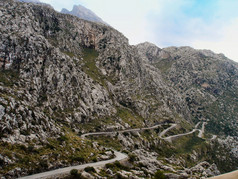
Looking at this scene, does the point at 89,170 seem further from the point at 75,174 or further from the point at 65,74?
the point at 65,74

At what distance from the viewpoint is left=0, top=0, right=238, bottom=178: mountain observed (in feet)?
152

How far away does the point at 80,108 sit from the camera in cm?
11112

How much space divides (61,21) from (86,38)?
29944mm

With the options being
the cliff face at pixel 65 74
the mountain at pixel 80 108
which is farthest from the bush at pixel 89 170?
the cliff face at pixel 65 74

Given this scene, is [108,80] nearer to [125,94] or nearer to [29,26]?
[125,94]

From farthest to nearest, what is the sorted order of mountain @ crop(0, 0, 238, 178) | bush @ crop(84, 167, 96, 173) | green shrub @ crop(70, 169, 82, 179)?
mountain @ crop(0, 0, 238, 178) → bush @ crop(84, 167, 96, 173) → green shrub @ crop(70, 169, 82, 179)

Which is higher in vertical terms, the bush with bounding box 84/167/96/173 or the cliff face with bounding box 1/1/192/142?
the cliff face with bounding box 1/1/192/142

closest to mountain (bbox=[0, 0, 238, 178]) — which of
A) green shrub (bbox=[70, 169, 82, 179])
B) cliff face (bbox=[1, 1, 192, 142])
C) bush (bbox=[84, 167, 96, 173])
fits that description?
bush (bbox=[84, 167, 96, 173])

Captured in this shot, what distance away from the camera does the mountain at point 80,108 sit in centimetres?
4638

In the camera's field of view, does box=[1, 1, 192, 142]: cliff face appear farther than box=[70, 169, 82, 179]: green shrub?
Yes

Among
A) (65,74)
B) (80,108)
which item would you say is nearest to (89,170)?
(80,108)

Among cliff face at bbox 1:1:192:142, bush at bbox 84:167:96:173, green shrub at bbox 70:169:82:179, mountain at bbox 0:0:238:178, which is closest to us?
green shrub at bbox 70:169:82:179

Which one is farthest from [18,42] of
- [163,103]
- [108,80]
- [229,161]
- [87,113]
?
[229,161]

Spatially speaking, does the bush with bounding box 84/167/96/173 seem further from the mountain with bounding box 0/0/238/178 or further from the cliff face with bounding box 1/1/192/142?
the cliff face with bounding box 1/1/192/142
